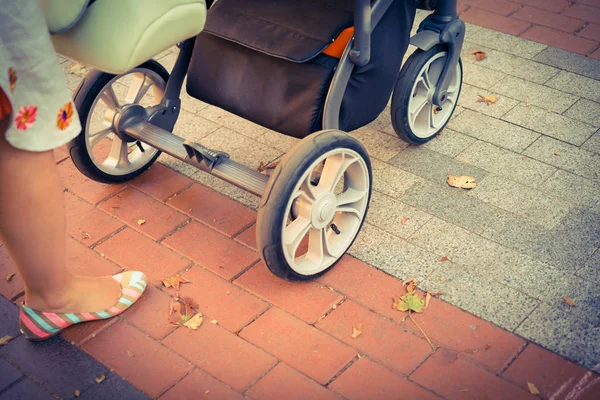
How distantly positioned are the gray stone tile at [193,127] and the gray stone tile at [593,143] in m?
1.79

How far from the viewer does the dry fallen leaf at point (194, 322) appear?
2.59 meters

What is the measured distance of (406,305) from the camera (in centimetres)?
267

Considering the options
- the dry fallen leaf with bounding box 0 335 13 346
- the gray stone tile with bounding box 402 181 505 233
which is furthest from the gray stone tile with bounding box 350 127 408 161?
the dry fallen leaf with bounding box 0 335 13 346

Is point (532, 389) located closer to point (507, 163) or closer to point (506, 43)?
point (507, 163)

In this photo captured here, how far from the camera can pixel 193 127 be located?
3666 millimetres

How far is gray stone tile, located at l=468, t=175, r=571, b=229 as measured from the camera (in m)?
3.10

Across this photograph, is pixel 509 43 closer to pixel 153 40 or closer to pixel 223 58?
pixel 223 58

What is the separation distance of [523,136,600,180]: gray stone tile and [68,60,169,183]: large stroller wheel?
176cm

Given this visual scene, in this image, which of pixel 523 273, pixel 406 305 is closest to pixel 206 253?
pixel 406 305

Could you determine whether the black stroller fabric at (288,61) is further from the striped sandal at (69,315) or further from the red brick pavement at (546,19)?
the red brick pavement at (546,19)

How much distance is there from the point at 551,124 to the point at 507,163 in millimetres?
439

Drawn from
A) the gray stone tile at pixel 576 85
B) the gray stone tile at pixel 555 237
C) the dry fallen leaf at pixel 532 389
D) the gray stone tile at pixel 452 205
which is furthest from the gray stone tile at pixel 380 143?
the dry fallen leaf at pixel 532 389

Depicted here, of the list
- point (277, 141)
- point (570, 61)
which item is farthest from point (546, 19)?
point (277, 141)

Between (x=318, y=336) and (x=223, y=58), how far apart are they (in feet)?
3.67
